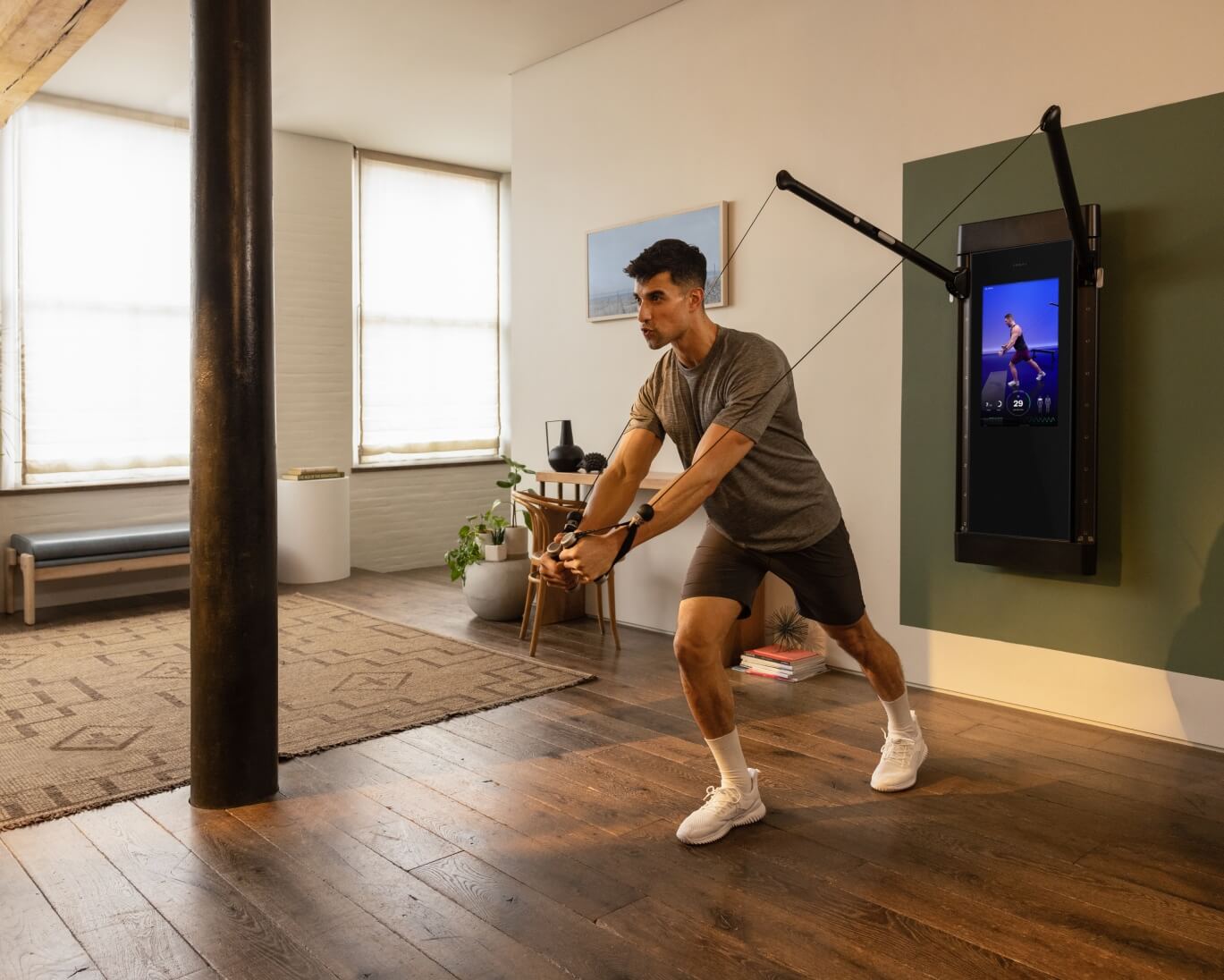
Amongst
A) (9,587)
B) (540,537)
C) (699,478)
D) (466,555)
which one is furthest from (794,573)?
(9,587)

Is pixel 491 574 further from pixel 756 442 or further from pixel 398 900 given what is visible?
pixel 398 900

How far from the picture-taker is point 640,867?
2.46 meters

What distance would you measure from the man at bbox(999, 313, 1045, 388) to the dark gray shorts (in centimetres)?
117

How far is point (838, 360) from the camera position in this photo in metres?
4.31

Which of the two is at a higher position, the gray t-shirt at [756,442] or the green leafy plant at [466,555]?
the gray t-shirt at [756,442]

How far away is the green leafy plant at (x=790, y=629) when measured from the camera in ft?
14.7

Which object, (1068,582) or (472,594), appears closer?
(1068,582)

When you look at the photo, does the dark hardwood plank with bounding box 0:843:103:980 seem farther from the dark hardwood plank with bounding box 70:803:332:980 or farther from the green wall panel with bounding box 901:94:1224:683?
the green wall panel with bounding box 901:94:1224:683

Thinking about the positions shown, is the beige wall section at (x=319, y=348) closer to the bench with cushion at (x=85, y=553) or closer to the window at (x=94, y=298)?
the window at (x=94, y=298)

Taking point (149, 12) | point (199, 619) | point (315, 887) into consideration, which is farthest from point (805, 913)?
point (149, 12)

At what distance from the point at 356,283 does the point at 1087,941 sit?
257 inches

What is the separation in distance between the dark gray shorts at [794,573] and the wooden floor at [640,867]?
22.2 inches

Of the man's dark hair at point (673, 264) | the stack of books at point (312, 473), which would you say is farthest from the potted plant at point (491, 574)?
the man's dark hair at point (673, 264)

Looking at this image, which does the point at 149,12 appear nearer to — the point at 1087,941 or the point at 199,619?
the point at 199,619
